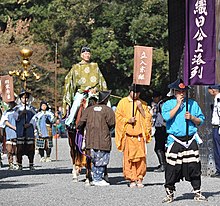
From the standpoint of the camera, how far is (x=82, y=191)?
13.1 meters

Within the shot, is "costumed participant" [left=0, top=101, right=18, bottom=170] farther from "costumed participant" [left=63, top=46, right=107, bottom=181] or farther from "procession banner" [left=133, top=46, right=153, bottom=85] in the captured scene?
"procession banner" [left=133, top=46, right=153, bottom=85]

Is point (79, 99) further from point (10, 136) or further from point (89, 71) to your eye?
point (10, 136)

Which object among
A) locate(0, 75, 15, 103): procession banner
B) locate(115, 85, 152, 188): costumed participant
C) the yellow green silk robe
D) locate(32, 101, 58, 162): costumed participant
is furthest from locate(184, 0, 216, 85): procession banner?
locate(32, 101, 58, 162): costumed participant

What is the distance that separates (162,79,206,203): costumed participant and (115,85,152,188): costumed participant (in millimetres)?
2538

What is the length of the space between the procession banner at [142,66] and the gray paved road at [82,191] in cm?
175

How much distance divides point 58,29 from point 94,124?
3113 cm

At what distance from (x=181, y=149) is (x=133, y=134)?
2.82 m

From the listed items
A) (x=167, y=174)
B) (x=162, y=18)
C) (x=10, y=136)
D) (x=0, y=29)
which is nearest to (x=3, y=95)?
(x=10, y=136)

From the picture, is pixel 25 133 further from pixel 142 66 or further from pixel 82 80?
pixel 142 66

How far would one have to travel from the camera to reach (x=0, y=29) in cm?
4988

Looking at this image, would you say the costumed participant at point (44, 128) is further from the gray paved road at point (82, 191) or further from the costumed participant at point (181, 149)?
the costumed participant at point (181, 149)

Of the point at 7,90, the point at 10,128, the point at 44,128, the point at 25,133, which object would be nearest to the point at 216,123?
the point at 25,133

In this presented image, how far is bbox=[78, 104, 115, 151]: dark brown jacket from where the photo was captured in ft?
46.8

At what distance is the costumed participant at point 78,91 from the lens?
15.0 meters
